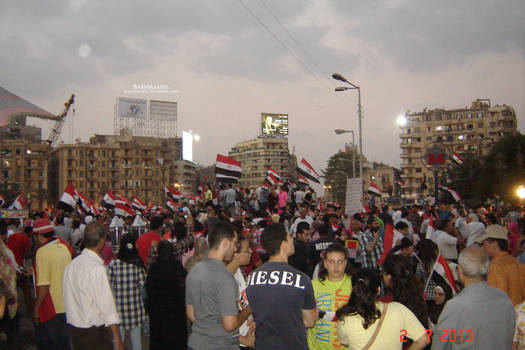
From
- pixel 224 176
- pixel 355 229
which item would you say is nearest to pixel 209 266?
pixel 355 229

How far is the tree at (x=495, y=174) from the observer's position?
1405 inches

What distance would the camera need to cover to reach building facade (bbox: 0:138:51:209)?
108 m

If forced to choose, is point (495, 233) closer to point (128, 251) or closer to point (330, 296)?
point (330, 296)

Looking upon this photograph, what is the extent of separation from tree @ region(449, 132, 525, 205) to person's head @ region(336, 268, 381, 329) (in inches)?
1158

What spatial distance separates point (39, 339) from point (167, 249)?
220cm

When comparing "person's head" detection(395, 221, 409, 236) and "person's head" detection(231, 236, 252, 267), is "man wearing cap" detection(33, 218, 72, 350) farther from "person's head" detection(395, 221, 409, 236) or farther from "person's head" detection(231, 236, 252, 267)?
"person's head" detection(395, 221, 409, 236)

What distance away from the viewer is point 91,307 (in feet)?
15.7

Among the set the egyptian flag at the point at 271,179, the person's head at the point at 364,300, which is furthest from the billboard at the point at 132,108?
the person's head at the point at 364,300

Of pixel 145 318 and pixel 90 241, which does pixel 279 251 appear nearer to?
pixel 90 241

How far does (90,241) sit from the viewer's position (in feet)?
16.3

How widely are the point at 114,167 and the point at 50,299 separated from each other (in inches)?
4604

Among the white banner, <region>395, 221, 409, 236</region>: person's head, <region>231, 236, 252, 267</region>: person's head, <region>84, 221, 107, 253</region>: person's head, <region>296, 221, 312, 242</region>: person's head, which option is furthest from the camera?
the white banner

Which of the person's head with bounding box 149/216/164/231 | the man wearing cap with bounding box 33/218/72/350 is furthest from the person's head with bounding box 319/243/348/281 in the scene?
the person's head with bounding box 149/216/164/231

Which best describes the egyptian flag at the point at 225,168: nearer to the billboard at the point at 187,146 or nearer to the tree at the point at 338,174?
the tree at the point at 338,174
